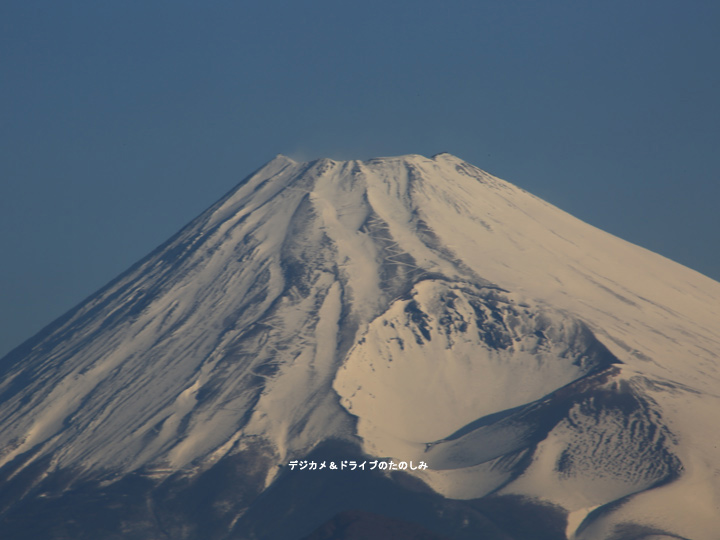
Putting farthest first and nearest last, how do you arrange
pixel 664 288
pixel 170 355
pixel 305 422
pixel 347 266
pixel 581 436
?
1. pixel 664 288
2. pixel 347 266
3. pixel 170 355
4. pixel 305 422
5. pixel 581 436

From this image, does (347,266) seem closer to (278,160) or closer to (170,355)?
(170,355)

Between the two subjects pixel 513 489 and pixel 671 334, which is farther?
pixel 671 334

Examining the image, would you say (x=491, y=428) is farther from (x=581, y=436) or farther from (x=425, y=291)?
(x=425, y=291)

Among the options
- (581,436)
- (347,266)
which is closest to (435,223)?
(347,266)

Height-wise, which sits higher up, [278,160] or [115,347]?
[278,160]

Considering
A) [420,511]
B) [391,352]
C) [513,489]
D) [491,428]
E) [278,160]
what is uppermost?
[278,160]

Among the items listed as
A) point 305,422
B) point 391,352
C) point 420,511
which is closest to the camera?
point 420,511

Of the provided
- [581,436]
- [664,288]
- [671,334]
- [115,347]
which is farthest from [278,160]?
[581,436]
